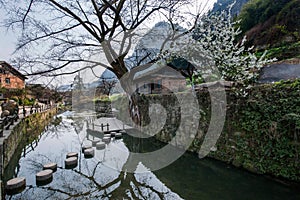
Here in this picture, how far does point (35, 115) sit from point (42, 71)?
20.6ft

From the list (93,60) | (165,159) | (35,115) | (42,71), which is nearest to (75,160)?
(165,159)

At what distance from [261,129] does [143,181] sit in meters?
3.07

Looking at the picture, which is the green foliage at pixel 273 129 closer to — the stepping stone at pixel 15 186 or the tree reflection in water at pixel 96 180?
the tree reflection in water at pixel 96 180

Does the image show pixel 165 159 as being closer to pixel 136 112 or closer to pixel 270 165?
pixel 270 165

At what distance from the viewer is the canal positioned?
3.94m

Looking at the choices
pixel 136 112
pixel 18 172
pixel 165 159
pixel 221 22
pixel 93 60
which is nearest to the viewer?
pixel 18 172

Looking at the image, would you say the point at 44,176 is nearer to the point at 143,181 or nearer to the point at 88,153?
the point at 88,153

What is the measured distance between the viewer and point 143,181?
15.7 ft

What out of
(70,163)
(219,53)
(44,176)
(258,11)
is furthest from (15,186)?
(258,11)

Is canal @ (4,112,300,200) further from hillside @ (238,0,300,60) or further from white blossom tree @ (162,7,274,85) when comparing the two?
hillside @ (238,0,300,60)

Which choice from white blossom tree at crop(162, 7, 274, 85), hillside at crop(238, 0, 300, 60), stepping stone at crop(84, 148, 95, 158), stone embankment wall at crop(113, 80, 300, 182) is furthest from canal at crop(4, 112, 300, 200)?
hillside at crop(238, 0, 300, 60)

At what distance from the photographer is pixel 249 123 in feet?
15.1

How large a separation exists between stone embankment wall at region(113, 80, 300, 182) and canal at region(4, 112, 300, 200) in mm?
314

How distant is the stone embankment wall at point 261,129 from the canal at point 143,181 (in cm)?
31
